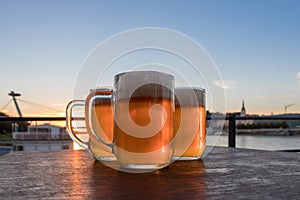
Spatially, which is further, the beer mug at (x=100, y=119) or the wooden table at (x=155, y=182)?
the beer mug at (x=100, y=119)

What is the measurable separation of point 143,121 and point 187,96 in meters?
0.16

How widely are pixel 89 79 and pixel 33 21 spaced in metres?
4.32

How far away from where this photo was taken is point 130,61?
760mm

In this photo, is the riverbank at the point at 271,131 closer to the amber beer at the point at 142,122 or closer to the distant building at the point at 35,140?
the distant building at the point at 35,140

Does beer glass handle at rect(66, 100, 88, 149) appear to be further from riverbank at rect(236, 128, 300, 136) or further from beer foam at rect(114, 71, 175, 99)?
riverbank at rect(236, 128, 300, 136)

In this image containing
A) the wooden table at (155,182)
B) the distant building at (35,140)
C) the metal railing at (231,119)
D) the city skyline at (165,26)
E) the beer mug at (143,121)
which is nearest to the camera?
the wooden table at (155,182)

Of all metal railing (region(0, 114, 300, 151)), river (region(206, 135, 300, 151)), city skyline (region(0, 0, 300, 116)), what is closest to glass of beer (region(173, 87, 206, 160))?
metal railing (region(0, 114, 300, 151))

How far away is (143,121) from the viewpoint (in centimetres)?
47

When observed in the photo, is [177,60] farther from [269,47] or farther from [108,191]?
[269,47]

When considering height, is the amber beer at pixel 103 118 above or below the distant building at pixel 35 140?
above

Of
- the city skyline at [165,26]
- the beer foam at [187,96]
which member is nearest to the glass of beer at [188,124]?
the beer foam at [187,96]

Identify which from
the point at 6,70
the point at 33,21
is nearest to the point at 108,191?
the point at 33,21

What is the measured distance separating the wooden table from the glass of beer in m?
0.08

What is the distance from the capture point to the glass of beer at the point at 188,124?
1.94ft
